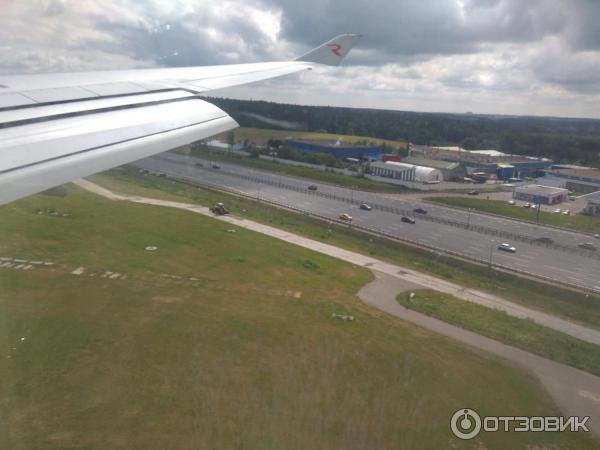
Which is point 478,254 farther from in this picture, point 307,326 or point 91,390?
point 91,390

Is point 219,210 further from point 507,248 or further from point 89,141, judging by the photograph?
point 89,141

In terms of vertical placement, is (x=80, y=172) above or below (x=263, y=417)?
above

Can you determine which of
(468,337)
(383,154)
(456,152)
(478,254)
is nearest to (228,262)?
(468,337)

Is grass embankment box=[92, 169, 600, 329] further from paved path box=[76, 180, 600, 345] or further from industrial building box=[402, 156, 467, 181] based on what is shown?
industrial building box=[402, 156, 467, 181]

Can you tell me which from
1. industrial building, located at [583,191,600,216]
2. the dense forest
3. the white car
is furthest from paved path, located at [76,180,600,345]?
industrial building, located at [583,191,600,216]

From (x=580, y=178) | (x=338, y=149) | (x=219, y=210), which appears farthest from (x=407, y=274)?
(x=338, y=149)
